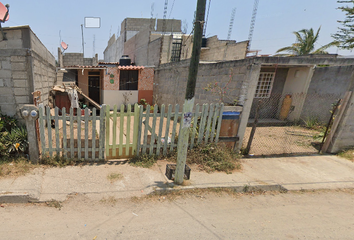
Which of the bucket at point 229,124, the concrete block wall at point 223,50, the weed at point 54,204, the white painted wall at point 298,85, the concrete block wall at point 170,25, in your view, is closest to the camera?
the weed at point 54,204

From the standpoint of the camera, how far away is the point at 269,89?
9312mm

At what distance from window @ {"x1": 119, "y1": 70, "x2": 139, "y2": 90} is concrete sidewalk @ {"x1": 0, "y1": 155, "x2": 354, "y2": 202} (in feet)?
29.2

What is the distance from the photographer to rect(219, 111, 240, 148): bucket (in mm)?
4746

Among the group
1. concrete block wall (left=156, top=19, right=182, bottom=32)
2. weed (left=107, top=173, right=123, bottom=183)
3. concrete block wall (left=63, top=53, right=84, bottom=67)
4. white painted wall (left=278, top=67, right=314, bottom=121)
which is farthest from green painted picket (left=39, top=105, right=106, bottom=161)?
concrete block wall (left=156, top=19, right=182, bottom=32)

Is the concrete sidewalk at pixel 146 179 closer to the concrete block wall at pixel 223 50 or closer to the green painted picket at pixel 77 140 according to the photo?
the green painted picket at pixel 77 140

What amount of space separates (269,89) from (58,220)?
32.3 feet

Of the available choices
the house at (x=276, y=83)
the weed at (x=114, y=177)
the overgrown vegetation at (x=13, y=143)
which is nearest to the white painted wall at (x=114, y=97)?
the house at (x=276, y=83)

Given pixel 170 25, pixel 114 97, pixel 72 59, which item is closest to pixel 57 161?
pixel 114 97

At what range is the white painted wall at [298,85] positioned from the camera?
8783 mm

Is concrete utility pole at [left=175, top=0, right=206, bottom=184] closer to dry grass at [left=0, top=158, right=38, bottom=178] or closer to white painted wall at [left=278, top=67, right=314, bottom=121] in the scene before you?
dry grass at [left=0, top=158, right=38, bottom=178]

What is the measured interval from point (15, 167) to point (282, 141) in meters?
7.59

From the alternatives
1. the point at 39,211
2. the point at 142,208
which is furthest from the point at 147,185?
the point at 39,211

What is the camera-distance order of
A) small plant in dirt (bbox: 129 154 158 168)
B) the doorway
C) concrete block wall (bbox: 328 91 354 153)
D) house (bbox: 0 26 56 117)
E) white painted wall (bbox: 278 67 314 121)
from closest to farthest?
small plant in dirt (bbox: 129 154 158 168), house (bbox: 0 26 56 117), concrete block wall (bbox: 328 91 354 153), white painted wall (bbox: 278 67 314 121), the doorway

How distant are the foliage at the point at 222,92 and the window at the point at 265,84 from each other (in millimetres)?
4101
